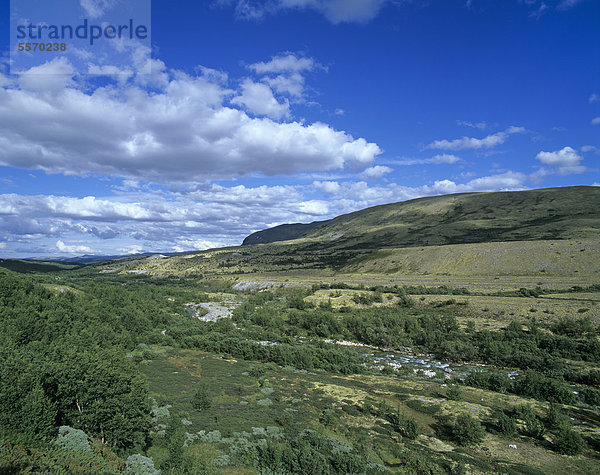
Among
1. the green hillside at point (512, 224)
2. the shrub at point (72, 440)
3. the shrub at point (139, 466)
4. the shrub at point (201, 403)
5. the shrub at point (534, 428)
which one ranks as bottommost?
the shrub at point (534, 428)

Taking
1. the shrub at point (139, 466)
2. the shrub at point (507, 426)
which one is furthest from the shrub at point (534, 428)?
the shrub at point (139, 466)

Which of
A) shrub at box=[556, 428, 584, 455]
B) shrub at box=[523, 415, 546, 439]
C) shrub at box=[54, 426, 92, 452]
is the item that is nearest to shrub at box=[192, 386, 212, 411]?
shrub at box=[54, 426, 92, 452]

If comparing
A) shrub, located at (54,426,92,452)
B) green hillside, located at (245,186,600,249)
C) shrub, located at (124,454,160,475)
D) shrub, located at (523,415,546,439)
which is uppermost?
green hillside, located at (245,186,600,249)

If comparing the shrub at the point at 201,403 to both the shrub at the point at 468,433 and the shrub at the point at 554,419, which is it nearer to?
the shrub at the point at 468,433

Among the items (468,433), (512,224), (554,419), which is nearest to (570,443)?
(554,419)

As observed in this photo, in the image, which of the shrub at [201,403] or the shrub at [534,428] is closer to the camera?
the shrub at [534,428]

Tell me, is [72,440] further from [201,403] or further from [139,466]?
[201,403]

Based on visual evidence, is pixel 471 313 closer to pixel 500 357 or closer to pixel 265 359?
pixel 500 357

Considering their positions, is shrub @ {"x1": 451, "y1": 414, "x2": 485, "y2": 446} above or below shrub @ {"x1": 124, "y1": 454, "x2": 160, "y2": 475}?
below

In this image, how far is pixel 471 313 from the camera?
40500 mm

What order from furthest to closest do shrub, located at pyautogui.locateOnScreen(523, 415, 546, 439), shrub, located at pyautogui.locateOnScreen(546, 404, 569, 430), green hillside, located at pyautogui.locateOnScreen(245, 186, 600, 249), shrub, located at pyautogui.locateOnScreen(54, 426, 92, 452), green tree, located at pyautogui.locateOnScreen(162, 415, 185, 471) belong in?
green hillside, located at pyautogui.locateOnScreen(245, 186, 600, 249) < shrub, located at pyautogui.locateOnScreen(546, 404, 569, 430) < shrub, located at pyautogui.locateOnScreen(523, 415, 546, 439) < green tree, located at pyautogui.locateOnScreen(162, 415, 185, 471) < shrub, located at pyautogui.locateOnScreen(54, 426, 92, 452)

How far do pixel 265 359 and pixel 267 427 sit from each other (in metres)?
16.1

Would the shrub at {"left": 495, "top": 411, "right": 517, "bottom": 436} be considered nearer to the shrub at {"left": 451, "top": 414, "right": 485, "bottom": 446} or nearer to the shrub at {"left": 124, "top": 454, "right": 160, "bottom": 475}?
the shrub at {"left": 451, "top": 414, "right": 485, "bottom": 446}

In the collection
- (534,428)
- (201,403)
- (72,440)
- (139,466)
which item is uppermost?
(72,440)
